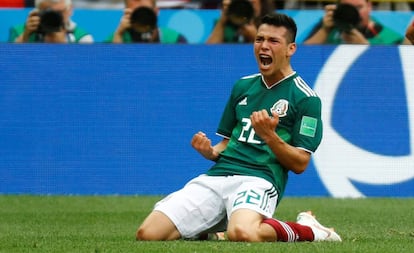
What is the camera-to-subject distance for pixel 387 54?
1352cm

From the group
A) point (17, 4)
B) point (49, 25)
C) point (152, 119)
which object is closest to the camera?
point (152, 119)

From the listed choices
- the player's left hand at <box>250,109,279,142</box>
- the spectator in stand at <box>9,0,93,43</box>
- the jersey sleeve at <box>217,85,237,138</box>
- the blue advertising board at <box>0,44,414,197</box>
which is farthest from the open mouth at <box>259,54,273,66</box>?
the spectator in stand at <box>9,0,93,43</box>

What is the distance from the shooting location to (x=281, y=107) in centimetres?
877

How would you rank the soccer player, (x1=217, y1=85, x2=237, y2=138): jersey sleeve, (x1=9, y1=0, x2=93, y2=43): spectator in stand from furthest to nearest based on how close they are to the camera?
(x1=9, y1=0, x2=93, y2=43): spectator in stand
(x1=217, y1=85, x2=237, y2=138): jersey sleeve
the soccer player

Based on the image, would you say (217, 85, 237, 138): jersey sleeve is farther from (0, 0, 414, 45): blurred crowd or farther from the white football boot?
(0, 0, 414, 45): blurred crowd

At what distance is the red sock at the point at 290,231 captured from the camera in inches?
331

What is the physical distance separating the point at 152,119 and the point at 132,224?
A: 2.79 metres

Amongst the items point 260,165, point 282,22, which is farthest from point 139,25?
point 260,165

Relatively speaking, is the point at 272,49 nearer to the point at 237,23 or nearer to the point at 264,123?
the point at 264,123

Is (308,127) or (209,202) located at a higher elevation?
(308,127)

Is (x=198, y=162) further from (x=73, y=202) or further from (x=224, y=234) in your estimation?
(x=224, y=234)

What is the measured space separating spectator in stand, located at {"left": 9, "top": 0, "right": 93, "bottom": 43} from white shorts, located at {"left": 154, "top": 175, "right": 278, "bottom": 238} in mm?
5190

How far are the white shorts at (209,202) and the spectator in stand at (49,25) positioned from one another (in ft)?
17.0

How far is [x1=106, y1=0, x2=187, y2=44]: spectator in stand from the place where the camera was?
13.8 meters
